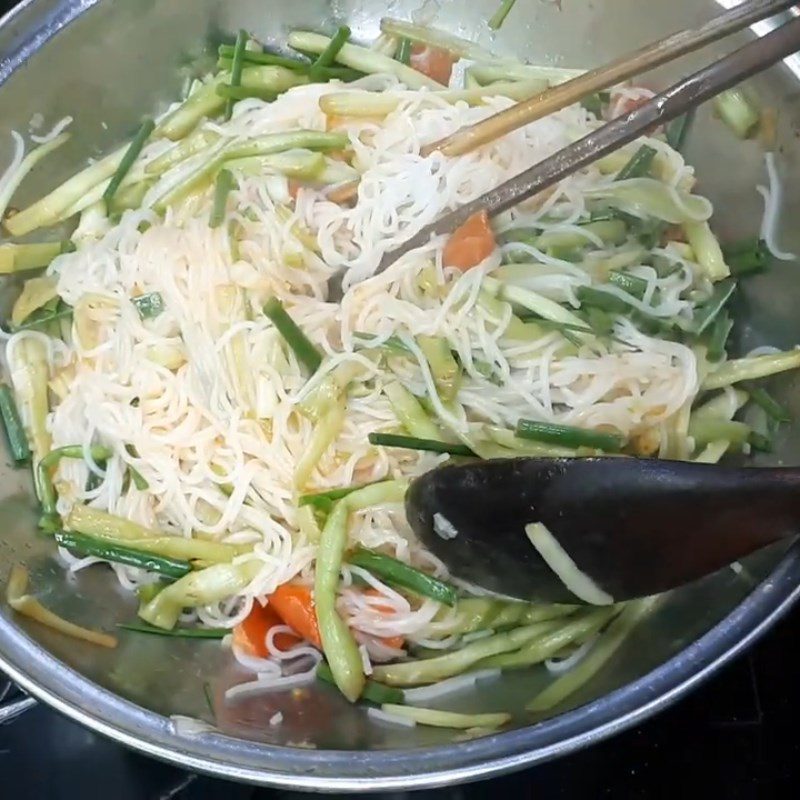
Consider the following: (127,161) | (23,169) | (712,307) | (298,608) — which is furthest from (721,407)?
(23,169)

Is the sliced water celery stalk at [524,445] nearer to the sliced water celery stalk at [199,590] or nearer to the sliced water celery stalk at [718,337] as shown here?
the sliced water celery stalk at [718,337]

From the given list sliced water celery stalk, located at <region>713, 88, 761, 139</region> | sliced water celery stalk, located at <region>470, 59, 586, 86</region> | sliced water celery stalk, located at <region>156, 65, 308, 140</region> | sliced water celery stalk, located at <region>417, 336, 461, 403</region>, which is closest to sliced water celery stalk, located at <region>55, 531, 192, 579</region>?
sliced water celery stalk, located at <region>417, 336, 461, 403</region>

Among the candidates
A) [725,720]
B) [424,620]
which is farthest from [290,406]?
[725,720]

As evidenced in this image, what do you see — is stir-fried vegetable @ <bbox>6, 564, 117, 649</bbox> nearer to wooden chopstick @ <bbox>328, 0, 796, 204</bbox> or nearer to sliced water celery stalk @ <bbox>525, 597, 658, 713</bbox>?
sliced water celery stalk @ <bbox>525, 597, 658, 713</bbox>

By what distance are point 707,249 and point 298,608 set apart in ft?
4.75

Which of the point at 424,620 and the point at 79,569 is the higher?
the point at 79,569

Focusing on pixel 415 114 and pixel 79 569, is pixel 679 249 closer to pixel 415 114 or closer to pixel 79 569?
pixel 415 114

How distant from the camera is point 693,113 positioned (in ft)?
8.61

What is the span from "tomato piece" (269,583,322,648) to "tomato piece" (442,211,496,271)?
3.14ft

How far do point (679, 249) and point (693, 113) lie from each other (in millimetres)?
459

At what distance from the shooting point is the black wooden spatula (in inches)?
65.4

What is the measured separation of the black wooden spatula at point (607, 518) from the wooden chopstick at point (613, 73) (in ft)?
3.23

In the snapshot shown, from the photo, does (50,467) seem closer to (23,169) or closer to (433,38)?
(23,169)

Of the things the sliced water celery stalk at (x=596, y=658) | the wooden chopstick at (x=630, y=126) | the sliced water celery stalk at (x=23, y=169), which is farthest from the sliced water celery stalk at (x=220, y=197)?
the sliced water celery stalk at (x=596, y=658)
